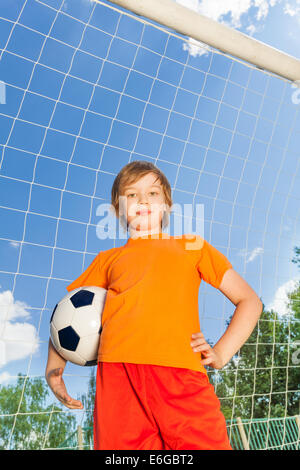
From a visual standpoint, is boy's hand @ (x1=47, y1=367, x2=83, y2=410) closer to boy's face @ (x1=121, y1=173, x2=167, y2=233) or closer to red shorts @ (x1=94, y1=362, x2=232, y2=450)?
red shorts @ (x1=94, y1=362, x2=232, y2=450)

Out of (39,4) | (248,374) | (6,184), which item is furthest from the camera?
(248,374)

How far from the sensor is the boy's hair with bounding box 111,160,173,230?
1.45 meters

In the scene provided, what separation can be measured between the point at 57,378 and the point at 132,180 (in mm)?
723

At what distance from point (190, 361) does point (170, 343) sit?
0.25ft

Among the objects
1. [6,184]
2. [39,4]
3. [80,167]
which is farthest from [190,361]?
[39,4]

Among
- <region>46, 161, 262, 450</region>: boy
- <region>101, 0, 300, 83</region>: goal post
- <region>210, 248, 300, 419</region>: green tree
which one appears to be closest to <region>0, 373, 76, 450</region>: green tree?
<region>210, 248, 300, 419</region>: green tree

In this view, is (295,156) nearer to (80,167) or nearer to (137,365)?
(80,167)

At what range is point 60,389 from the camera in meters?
1.27

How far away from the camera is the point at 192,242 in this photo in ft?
4.59

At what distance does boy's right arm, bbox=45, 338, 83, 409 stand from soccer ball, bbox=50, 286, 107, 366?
0.09ft

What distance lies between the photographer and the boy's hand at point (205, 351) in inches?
45.4

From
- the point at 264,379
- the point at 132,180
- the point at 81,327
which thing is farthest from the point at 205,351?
the point at 264,379

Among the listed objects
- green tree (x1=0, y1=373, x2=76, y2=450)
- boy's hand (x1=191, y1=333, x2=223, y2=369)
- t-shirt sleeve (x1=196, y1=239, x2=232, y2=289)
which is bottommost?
green tree (x1=0, y1=373, x2=76, y2=450)

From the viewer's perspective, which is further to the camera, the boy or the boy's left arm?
the boy's left arm
